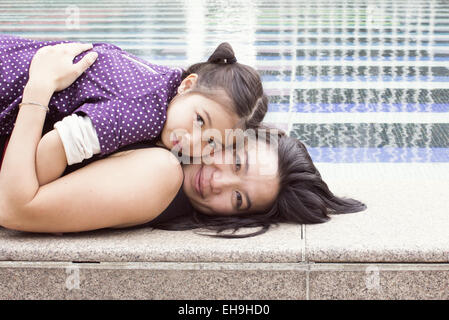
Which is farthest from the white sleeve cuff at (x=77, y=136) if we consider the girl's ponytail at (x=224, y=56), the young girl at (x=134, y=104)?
the girl's ponytail at (x=224, y=56)

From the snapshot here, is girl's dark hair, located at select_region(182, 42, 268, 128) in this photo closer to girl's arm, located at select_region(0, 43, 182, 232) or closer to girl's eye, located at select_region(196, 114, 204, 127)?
girl's eye, located at select_region(196, 114, 204, 127)

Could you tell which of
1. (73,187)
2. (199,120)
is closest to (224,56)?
(199,120)

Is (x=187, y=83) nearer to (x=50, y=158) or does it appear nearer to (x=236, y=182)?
(x=236, y=182)

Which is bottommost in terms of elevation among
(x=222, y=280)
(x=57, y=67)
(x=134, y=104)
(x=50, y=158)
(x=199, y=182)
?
(x=222, y=280)

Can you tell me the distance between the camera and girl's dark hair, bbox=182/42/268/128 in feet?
8.49

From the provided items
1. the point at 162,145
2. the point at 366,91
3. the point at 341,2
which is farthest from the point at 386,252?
the point at 341,2

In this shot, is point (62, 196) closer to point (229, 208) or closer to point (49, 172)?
point (49, 172)

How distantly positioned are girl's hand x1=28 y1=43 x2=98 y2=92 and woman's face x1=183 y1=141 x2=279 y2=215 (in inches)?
20.2

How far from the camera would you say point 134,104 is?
249 cm

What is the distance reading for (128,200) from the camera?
8.17 ft

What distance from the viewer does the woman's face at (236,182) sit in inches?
104

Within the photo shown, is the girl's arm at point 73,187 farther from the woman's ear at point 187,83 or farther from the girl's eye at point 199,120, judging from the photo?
the woman's ear at point 187,83

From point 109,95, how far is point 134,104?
104 mm

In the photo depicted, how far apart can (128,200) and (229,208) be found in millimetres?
411
